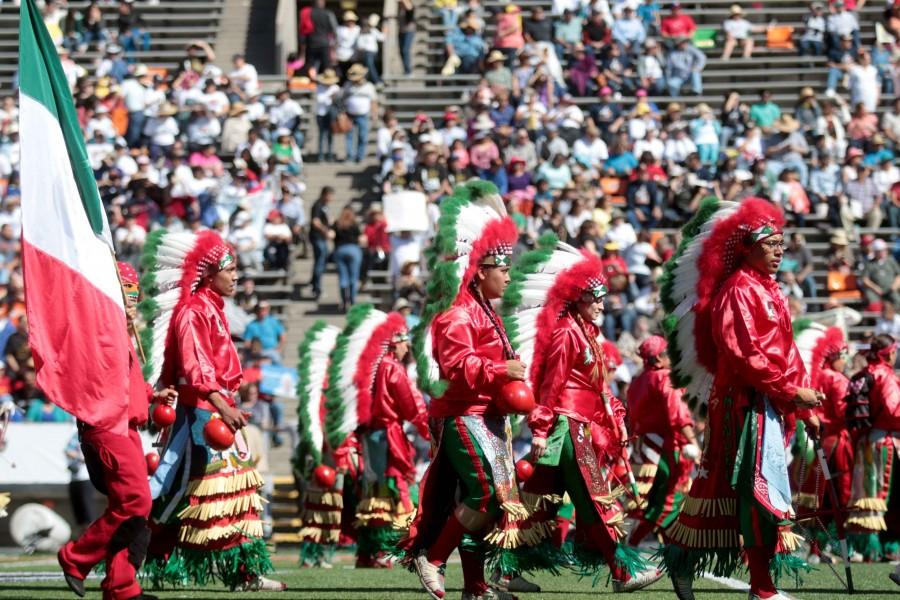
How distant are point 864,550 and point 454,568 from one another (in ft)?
11.6

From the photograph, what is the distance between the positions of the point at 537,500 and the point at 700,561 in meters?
1.63

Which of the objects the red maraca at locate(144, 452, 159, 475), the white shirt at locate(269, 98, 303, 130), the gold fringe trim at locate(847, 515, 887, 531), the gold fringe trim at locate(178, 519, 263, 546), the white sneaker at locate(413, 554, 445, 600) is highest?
the white shirt at locate(269, 98, 303, 130)

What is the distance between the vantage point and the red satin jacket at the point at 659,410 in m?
13.4

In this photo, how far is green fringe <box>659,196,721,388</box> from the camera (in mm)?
9727

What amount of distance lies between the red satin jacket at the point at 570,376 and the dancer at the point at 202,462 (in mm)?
1977

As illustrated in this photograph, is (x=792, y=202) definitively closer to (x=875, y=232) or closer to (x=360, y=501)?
(x=875, y=232)

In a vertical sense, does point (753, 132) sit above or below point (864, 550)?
above

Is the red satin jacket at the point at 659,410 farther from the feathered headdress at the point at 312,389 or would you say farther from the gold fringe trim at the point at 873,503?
the feathered headdress at the point at 312,389

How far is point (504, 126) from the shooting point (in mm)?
25156

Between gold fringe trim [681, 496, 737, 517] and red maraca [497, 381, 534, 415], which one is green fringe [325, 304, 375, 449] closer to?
red maraca [497, 381, 534, 415]

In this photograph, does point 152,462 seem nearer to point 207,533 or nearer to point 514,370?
point 207,533

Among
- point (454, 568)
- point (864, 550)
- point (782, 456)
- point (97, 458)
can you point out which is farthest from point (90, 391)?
point (864, 550)

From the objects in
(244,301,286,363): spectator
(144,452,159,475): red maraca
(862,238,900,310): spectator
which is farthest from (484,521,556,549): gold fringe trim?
(862,238,900,310): spectator

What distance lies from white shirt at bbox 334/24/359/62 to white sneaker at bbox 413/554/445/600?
19594mm
